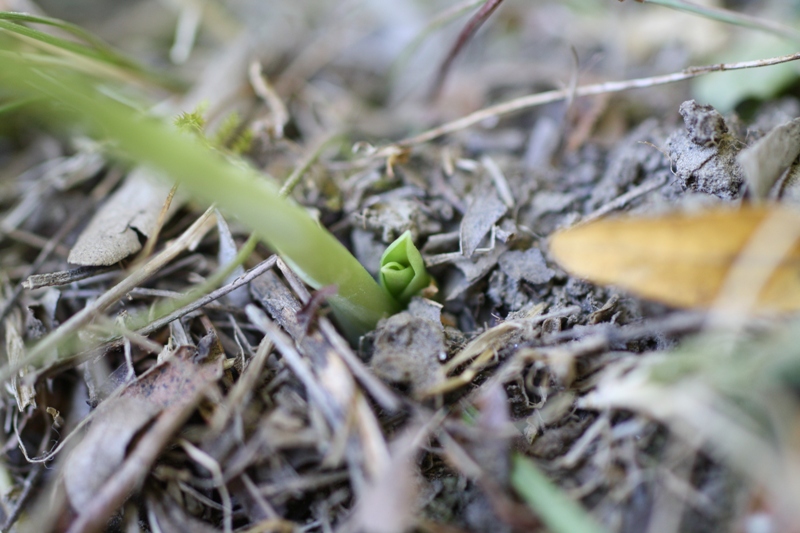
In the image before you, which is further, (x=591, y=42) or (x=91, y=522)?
(x=591, y=42)

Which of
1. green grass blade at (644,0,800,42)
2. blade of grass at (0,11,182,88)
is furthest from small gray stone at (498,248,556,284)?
blade of grass at (0,11,182,88)

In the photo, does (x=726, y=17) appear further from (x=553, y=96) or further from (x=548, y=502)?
(x=548, y=502)

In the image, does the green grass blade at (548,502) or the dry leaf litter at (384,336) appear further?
the dry leaf litter at (384,336)

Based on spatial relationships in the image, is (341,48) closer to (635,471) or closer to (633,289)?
(633,289)

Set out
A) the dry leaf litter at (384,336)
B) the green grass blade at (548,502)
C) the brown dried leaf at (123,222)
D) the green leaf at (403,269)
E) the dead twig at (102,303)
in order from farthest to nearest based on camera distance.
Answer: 1. the brown dried leaf at (123,222)
2. the green leaf at (403,269)
3. the dead twig at (102,303)
4. the dry leaf litter at (384,336)
5. the green grass blade at (548,502)

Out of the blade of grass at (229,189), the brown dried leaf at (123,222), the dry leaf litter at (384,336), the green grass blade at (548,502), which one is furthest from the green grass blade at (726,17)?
the brown dried leaf at (123,222)

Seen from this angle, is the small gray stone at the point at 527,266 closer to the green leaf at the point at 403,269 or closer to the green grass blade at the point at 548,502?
the green leaf at the point at 403,269

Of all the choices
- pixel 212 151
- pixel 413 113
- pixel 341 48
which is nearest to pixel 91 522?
pixel 212 151

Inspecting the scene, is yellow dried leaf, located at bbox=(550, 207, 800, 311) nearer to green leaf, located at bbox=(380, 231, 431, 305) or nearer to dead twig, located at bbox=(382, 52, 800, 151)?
green leaf, located at bbox=(380, 231, 431, 305)
